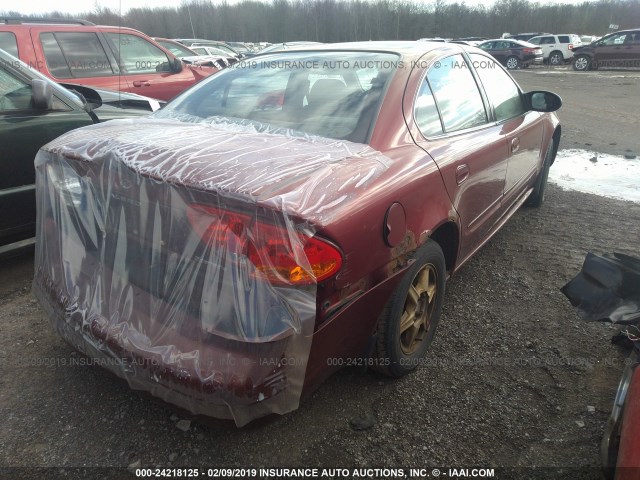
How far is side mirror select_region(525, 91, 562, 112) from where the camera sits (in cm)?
377

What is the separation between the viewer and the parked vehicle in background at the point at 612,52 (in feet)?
64.0

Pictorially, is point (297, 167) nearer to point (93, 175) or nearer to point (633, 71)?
point (93, 175)

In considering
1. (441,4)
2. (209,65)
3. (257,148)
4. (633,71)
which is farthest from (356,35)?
(257,148)

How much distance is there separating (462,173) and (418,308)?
76cm

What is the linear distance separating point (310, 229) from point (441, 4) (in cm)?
5184

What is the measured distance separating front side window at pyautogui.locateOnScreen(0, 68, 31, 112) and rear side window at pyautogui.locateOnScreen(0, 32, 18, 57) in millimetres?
2847

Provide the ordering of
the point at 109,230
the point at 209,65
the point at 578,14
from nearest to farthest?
the point at 109,230 → the point at 209,65 → the point at 578,14

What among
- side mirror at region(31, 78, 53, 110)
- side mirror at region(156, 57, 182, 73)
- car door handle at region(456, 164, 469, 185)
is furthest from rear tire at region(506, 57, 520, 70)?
side mirror at region(31, 78, 53, 110)

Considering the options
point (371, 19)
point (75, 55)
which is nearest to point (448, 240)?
point (75, 55)

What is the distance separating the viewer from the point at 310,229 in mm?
1524

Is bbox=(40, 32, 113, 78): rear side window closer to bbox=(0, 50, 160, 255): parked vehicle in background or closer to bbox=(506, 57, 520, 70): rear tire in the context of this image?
bbox=(0, 50, 160, 255): parked vehicle in background

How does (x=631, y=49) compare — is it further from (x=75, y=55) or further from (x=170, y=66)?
(x=75, y=55)

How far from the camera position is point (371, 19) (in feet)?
115

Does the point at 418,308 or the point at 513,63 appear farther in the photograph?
the point at 513,63
